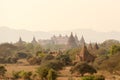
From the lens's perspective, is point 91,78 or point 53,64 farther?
point 53,64

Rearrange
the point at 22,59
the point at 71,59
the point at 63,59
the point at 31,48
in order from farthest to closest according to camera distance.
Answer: the point at 31,48 → the point at 22,59 → the point at 71,59 → the point at 63,59

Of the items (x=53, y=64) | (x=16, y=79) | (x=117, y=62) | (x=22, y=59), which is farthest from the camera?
(x=22, y=59)

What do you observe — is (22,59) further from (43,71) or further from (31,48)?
(43,71)

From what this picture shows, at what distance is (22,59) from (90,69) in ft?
125

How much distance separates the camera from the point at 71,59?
216 ft

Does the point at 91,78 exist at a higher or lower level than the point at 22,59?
higher

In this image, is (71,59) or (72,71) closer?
(72,71)

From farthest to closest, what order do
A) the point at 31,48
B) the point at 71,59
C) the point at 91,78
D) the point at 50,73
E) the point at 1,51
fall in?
the point at 31,48 < the point at 1,51 < the point at 71,59 < the point at 50,73 < the point at 91,78

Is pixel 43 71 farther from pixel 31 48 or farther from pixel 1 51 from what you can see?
pixel 31 48

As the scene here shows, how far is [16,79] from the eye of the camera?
142 feet

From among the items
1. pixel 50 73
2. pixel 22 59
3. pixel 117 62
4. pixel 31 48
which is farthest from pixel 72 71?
pixel 31 48

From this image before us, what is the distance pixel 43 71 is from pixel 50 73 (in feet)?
6.45

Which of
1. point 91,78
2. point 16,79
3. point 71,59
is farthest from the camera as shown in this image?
point 71,59

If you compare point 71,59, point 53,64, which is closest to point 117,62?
point 53,64
